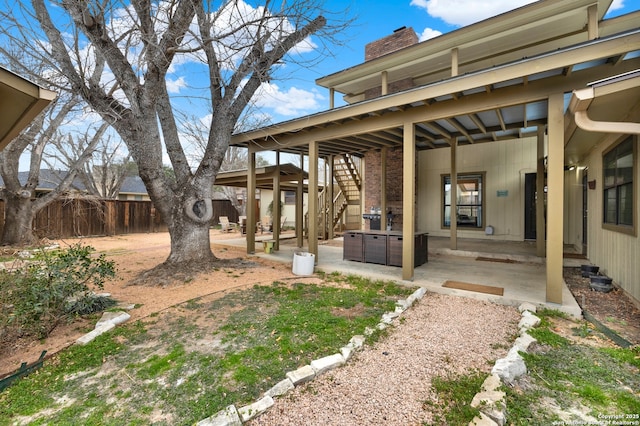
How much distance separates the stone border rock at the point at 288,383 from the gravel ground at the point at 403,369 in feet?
0.15

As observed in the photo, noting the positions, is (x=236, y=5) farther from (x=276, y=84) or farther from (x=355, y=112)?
(x=355, y=112)

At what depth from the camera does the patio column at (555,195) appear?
12.4 ft

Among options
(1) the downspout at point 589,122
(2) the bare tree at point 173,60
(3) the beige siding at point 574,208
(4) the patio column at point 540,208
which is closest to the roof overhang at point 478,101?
(1) the downspout at point 589,122

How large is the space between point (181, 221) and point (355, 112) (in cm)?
438

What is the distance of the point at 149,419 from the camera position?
198cm

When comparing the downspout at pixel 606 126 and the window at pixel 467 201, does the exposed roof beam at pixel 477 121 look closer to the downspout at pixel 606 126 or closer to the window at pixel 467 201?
the downspout at pixel 606 126

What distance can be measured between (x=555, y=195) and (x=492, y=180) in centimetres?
616

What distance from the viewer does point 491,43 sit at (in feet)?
22.8

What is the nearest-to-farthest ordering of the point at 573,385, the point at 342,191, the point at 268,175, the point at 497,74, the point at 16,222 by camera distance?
the point at 573,385 < the point at 497,74 < the point at 268,175 < the point at 16,222 < the point at 342,191

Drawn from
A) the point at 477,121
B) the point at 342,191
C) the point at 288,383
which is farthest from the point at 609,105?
the point at 342,191

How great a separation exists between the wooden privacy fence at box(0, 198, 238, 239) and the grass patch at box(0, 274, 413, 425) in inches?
392

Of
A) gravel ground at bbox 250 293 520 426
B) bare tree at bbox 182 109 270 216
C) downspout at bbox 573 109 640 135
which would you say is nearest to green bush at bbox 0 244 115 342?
gravel ground at bbox 250 293 520 426

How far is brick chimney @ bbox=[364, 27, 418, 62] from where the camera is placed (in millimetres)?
9641

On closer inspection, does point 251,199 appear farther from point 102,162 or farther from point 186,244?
point 102,162
